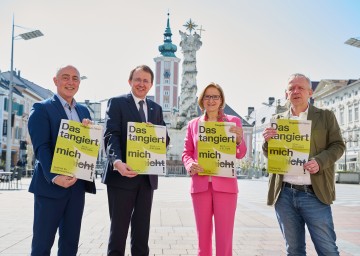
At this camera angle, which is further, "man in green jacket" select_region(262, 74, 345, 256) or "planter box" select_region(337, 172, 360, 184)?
"planter box" select_region(337, 172, 360, 184)

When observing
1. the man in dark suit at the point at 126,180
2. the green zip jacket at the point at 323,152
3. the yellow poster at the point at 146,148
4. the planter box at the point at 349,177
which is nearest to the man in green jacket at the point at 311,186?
the green zip jacket at the point at 323,152

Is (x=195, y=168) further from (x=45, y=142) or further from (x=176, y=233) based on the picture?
(x=176, y=233)

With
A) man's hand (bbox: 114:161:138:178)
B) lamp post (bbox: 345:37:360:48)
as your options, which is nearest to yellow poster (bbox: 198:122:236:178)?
man's hand (bbox: 114:161:138:178)

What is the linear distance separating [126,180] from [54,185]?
76 cm

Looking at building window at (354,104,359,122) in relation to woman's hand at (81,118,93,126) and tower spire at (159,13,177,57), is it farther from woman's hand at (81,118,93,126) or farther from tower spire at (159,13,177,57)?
tower spire at (159,13,177,57)

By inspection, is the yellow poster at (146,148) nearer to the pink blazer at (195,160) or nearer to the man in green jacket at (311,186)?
the pink blazer at (195,160)

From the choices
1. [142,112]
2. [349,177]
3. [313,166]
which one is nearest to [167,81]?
[349,177]

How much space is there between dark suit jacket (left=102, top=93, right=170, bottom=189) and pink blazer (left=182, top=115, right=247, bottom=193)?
0.28 metres

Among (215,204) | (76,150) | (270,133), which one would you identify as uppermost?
(270,133)

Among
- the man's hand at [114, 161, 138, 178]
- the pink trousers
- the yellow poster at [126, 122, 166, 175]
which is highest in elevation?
the yellow poster at [126, 122, 166, 175]

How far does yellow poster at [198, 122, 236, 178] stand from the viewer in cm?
434

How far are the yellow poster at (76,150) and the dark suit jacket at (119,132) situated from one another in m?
0.23

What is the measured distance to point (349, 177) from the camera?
39406mm

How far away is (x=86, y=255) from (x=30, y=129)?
8.46ft
